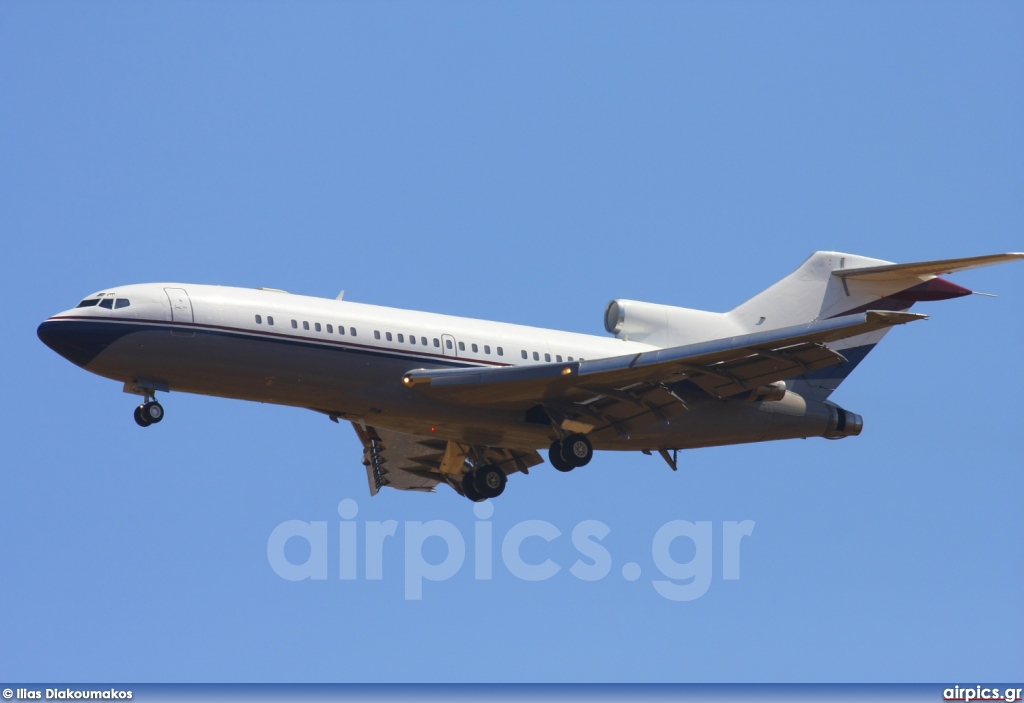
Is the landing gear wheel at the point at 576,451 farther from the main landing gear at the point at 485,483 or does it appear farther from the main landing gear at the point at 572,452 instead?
the main landing gear at the point at 485,483

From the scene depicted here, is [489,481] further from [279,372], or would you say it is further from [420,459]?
[279,372]

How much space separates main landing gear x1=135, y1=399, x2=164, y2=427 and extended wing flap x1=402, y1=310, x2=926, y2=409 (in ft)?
15.3

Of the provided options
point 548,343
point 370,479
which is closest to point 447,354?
point 548,343

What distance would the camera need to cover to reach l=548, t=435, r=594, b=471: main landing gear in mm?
26891

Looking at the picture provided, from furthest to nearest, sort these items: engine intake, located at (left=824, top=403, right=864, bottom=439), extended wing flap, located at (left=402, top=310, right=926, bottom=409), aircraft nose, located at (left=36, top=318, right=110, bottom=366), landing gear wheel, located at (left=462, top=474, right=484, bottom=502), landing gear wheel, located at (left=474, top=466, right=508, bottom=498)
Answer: landing gear wheel, located at (left=462, top=474, right=484, bottom=502)
landing gear wheel, located at (left=474, top=466, right=508, bottom=498)
engine intake, located at (left=824, top=403, right=864, bottom=439)
extended wing flap, located at (left=402, top=310, right=926, bottom=409)
aircraft nose, located at (left=36, top=318, right=110, bottom=366)

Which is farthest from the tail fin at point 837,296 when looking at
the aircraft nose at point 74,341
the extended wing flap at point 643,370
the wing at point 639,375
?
the aircraft nose at point 74,341

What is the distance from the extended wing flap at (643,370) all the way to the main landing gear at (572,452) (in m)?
1.23

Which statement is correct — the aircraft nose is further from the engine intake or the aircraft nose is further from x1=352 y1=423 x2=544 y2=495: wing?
the engine intake

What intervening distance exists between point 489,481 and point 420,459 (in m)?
1.96

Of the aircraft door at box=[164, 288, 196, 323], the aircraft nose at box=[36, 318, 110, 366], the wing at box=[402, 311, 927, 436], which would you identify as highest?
the aircraft door at box=[164, 288, 196, 323]

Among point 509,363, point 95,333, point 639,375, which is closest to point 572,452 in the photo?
point 509,363

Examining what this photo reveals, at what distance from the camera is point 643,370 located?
25312 mm

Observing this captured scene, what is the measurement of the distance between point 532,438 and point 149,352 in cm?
823

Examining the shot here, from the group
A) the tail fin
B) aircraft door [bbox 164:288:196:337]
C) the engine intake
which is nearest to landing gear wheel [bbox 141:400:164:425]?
aircraft door [bbox 164:288:196:337]
